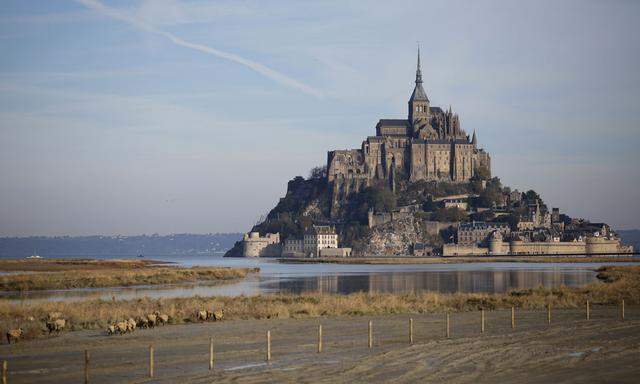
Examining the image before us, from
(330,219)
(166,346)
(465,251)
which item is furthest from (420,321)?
(330,219)

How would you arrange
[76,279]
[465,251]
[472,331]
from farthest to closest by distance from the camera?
[465,251] → [76,279] → [472,331]

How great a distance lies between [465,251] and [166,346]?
157 metres

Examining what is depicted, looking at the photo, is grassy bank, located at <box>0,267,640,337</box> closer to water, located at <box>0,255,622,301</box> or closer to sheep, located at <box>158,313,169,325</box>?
sheep, located at <box>158,313,169,325</box>

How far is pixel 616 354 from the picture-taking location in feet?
77.7

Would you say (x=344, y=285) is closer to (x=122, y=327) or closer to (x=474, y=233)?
(x=122, y=327)

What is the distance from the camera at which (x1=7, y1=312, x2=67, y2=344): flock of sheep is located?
92.8 feet

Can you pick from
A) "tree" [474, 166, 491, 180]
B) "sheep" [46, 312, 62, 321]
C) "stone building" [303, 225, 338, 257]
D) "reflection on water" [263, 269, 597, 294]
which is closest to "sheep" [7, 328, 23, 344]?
"sheep" [46, 312, 62, 321]

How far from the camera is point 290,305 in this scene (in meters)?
39.7

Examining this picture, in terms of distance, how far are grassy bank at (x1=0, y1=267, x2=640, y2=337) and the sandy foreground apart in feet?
8.24

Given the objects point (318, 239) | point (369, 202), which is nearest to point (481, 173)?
point (369, 202)

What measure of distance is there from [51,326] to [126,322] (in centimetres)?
251

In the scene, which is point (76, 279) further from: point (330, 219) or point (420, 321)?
point (330, 219)

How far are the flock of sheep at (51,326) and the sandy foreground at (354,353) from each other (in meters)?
0.71

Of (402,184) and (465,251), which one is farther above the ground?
(402,184)
